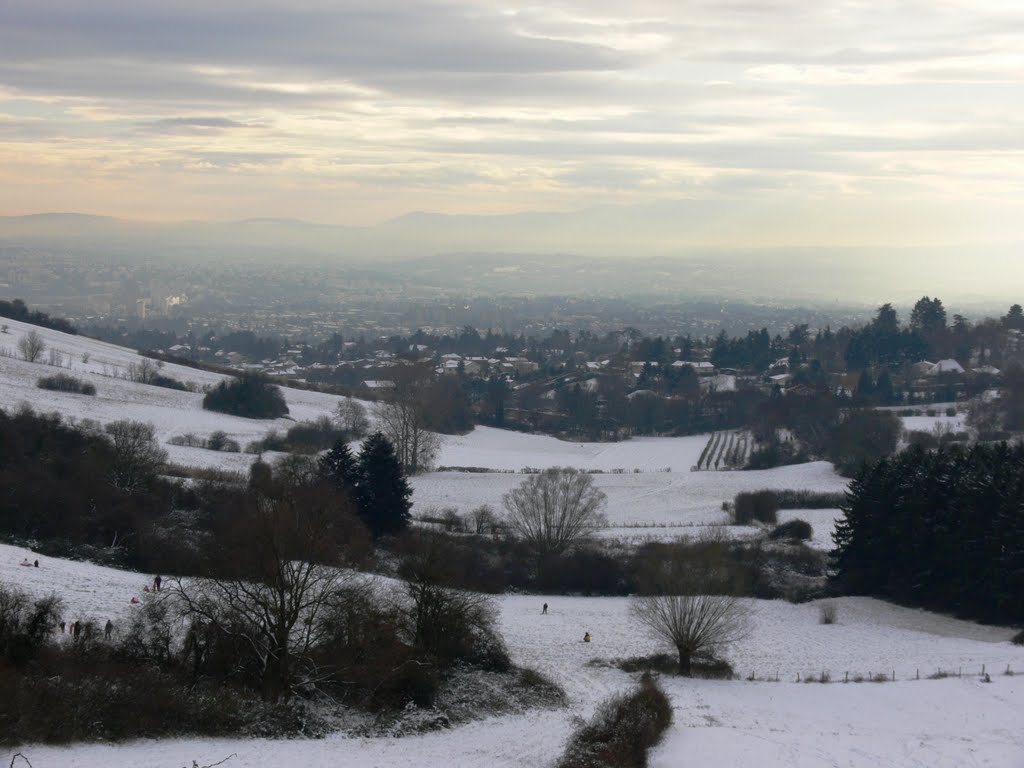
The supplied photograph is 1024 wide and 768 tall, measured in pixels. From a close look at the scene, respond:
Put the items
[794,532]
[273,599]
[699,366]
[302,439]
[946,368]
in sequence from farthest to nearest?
[699,366], [946,368], [302,439], [794,532], [273,599]

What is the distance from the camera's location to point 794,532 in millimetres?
35219

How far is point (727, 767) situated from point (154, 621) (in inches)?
389

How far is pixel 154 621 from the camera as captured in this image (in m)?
18.0

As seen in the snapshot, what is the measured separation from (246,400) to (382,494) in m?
25.0

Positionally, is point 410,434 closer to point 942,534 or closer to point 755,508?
point 755,508

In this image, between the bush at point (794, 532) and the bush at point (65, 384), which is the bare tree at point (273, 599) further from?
the bush at point (65, 384)

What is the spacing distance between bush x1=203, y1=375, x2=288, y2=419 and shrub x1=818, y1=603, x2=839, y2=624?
35.2 metres

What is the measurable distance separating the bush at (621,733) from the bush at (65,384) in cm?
4058

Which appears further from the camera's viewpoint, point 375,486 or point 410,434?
point 410,434

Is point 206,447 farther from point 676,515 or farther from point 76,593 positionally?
point 76,593

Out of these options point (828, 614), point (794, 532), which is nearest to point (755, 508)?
point (794, 532)

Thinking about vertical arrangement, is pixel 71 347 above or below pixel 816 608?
above

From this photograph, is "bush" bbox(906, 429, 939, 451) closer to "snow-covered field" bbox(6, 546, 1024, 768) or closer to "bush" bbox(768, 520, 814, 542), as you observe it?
"bush" bbox(768, 520, 814, 542)

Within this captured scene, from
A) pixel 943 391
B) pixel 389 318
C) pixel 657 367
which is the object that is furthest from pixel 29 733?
pixel 389 318
